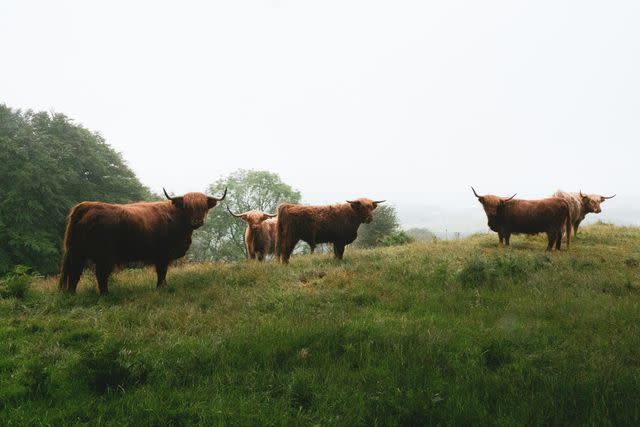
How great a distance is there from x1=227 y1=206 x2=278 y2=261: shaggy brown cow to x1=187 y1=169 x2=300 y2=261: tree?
27515mm

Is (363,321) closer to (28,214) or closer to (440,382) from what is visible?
(440,382)

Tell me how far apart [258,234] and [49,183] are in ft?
46.0

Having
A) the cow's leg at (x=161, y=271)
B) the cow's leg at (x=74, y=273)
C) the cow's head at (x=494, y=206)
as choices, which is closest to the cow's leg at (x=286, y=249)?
the cow's leg at (x=161, y=271)

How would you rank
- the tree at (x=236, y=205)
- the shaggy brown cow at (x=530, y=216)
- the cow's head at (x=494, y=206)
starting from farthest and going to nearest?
the tree at (x=236, y=205)
the cow's head at (x=494, y=206)
the shaggy brown cow at (x=530, y=216)

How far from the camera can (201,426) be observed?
9.58 ft

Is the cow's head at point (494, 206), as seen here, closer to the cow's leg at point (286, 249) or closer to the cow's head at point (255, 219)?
the cow's leg at point (286, 249)

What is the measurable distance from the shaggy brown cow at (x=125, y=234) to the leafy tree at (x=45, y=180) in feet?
45.2

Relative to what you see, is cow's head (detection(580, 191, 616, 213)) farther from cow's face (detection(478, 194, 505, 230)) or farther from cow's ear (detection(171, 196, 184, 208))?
cow's ear (detection(171, 196, 184, 208))

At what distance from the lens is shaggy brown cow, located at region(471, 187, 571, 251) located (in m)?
11.7

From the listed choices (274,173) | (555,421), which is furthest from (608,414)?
(274,173)

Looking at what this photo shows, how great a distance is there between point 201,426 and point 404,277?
17.7 feet

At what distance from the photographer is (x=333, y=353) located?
4.19m

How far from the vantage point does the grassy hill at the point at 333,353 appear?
3076 mm

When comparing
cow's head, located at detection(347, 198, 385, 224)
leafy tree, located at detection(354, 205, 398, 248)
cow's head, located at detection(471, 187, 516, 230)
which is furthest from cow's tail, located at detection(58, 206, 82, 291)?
leafy tree, located at detection(354, 205, 398, 248)
